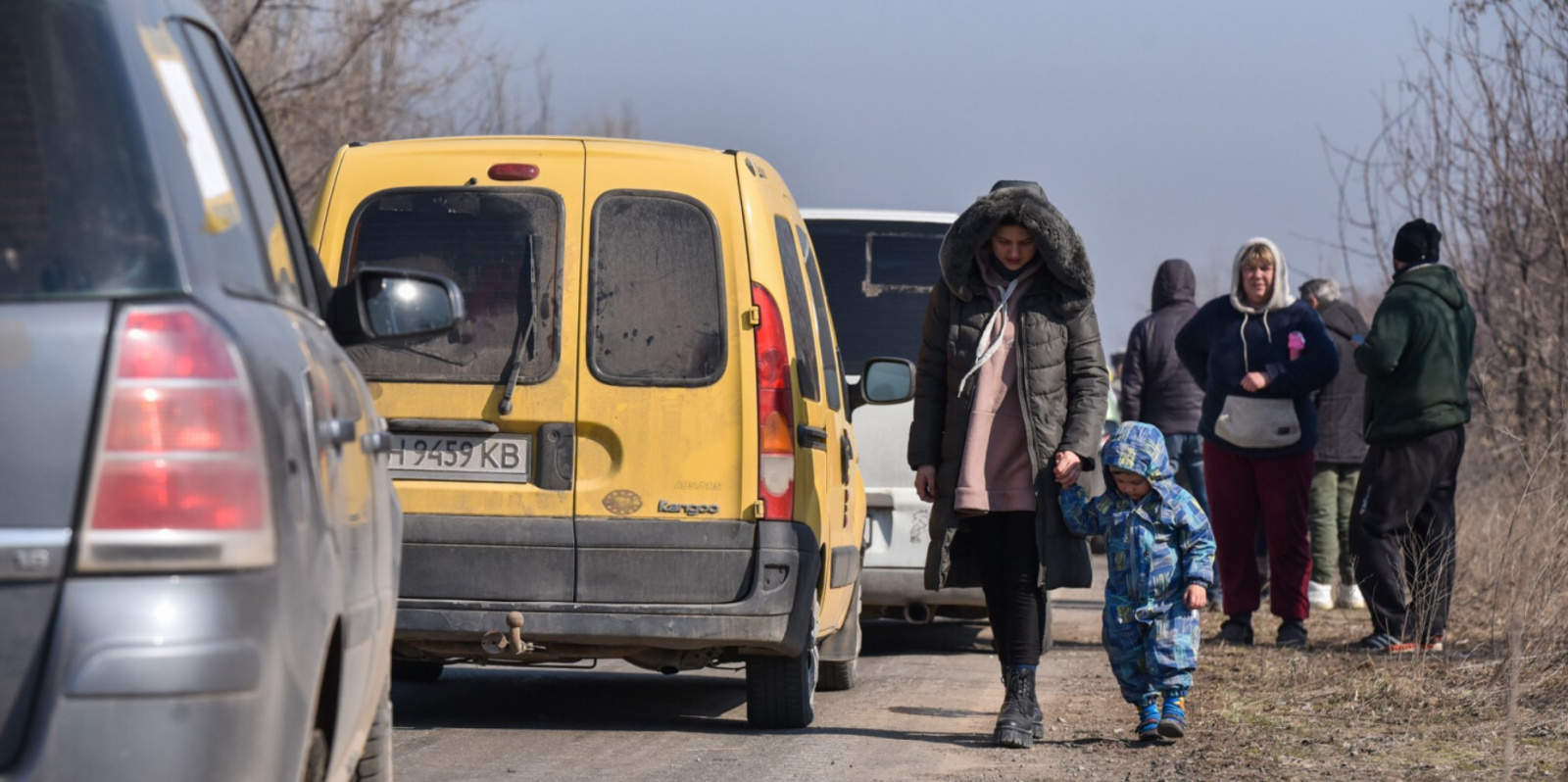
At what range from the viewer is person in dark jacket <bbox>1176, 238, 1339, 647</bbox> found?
32.6 feet

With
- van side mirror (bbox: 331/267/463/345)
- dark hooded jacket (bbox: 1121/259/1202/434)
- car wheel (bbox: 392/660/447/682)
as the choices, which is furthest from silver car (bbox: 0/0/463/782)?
dark hooded jacket (bbox: 1121/259/1202/434)

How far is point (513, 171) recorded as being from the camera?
6.60 m

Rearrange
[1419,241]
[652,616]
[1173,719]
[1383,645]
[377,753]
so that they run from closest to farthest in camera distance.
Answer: [377,753] → [652,616] → [1173,719] → [1383,645] → [1419,241]

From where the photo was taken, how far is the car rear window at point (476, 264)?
6480mm

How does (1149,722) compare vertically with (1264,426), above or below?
below

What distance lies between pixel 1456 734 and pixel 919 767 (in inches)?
77.6

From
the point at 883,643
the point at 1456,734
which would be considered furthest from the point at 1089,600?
the point at 1456,734

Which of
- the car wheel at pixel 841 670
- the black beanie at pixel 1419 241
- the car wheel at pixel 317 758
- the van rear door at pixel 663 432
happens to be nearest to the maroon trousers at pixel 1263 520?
the black beanie at pixel 1419 241

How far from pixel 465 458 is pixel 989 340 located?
1.84m

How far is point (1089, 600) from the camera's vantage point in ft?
47.2

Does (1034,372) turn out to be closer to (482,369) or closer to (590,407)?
(590,407)

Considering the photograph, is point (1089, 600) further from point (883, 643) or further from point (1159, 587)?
point (1159, 587)

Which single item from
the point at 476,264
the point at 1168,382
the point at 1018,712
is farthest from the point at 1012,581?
the point at 1168,382

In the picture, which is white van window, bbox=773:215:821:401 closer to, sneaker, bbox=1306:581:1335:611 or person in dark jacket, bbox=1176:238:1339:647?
→ person in dark jacket, bbox=1176:238:1339:647
